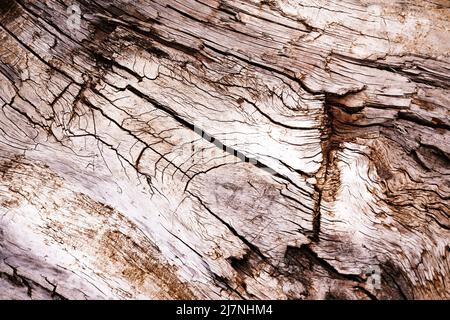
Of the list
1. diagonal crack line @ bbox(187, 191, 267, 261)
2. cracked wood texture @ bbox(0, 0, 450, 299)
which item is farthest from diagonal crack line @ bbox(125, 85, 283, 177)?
diagonal crack line @ bbox(187, 191, 267, 261)

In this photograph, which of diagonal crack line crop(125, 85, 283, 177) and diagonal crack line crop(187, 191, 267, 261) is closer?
diagonal crack line crop(187, 191, 267, 261)

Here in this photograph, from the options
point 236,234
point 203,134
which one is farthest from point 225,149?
point 236,234

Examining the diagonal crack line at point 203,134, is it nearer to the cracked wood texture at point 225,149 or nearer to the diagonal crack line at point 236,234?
the cracked wood texture at point 225,149

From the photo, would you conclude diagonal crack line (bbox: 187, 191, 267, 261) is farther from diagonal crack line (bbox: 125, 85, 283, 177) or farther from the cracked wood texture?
diagonal crack line (bbox: 125, 85, 283, 177)

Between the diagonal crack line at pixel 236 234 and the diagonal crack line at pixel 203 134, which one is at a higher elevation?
the diagonal crack line at pixel 203 134

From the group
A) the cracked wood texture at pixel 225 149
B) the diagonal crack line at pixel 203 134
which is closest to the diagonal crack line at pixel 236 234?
the cracked wood texture at pixel 225 149

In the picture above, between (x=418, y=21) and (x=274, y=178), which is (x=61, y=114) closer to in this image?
(x=274, y=178)

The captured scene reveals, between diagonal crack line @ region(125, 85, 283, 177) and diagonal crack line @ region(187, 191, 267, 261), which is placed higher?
diagonal crack line @ region(125, 85, 283, 177)

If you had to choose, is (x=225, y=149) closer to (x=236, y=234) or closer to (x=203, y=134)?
(x=203, y=134)
